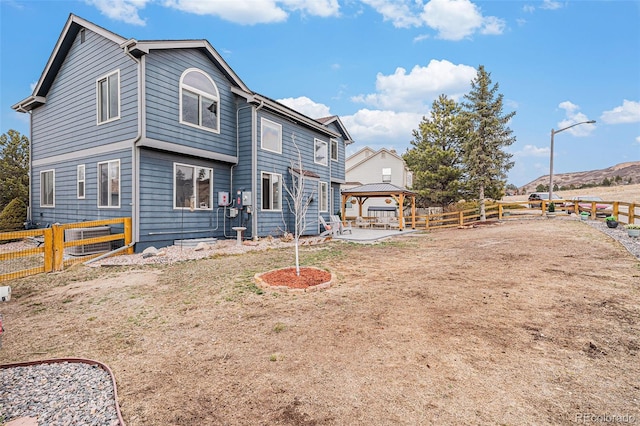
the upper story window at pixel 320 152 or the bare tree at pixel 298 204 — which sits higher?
the upper story window at pixel 320 152

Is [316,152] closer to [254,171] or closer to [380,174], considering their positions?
[254,171]

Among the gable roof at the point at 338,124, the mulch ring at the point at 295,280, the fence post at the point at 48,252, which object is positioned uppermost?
the gable roof at the point at 338,124

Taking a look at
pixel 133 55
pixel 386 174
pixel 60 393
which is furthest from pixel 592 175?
pixel 60 393

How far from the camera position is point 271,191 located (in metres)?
12.9

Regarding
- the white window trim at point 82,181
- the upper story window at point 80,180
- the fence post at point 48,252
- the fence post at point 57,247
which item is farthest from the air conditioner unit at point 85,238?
the upper story window at point 80,180

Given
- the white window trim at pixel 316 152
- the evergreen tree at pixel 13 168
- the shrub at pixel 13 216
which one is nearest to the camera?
the shrub at pixel 13 216

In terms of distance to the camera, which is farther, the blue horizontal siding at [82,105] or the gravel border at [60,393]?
the blue horizontal siding at [82,105]

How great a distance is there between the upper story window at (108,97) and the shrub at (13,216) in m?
7.98

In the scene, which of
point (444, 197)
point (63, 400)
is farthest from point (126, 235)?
point (444, 197)

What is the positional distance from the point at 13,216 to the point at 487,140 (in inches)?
1081

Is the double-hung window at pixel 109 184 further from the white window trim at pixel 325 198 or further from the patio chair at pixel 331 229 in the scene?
the white window trim at pixel 325 198

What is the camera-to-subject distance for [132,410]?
2.38m

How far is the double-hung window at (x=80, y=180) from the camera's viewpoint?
37.0ft

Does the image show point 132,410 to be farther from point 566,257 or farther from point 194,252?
point 566,257
